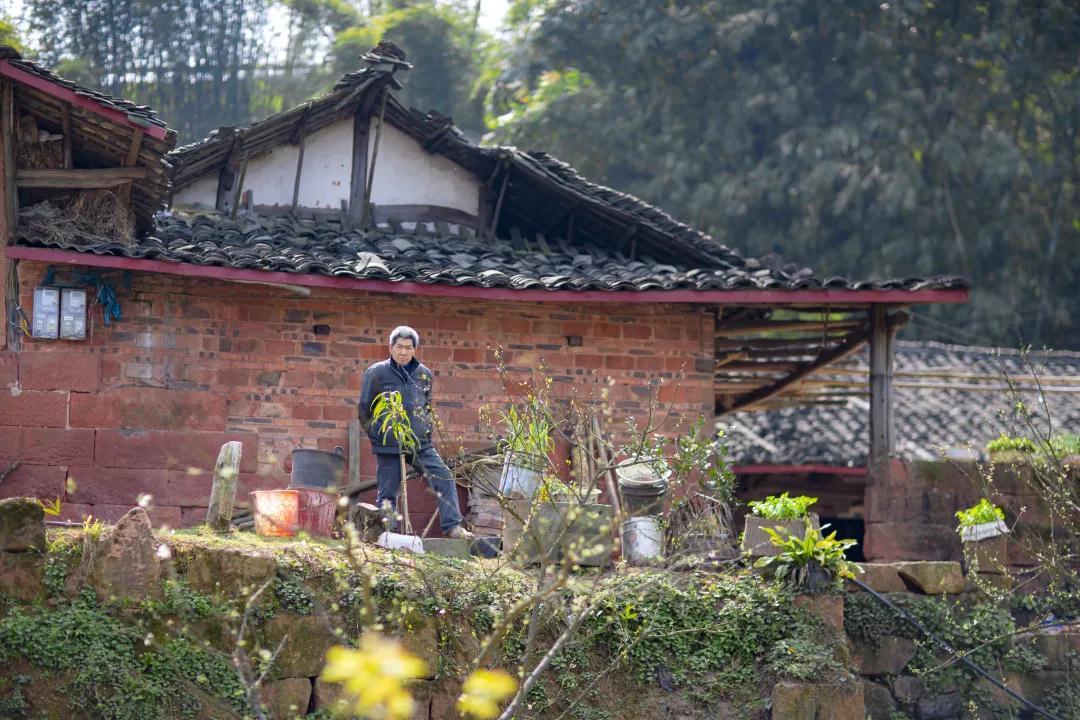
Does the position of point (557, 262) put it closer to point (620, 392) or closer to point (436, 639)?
point (620, 392)

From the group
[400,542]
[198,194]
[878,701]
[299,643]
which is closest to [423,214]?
[198,194]

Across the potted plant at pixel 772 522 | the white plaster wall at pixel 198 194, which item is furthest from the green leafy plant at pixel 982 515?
the white plaster wall at pixel 198 194

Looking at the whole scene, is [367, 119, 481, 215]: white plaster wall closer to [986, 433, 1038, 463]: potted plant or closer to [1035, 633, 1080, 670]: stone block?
[986, 433, 1038, 463]: potted plant

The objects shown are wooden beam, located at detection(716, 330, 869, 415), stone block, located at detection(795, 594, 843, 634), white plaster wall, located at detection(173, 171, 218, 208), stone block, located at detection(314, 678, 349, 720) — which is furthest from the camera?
white plaster wall, located at detection(173, 171, 218, 208)

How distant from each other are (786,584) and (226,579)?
3.49 meters

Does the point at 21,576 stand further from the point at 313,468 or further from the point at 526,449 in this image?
the point at 313,468

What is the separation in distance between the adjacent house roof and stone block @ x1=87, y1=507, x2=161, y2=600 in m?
3.43

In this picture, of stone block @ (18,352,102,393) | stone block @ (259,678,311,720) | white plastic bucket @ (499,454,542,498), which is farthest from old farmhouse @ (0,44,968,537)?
stone block @ (259,678,311,720)

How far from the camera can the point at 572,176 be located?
1427 cm

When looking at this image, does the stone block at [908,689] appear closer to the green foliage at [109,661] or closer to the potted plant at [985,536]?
the potted plant at [985,536]

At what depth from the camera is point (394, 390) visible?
10.2m

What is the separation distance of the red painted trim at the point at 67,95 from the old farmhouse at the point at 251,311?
0.05ft

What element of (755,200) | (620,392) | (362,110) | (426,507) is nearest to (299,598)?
(426,507)

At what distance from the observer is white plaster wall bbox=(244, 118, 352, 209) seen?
13.8 meters
